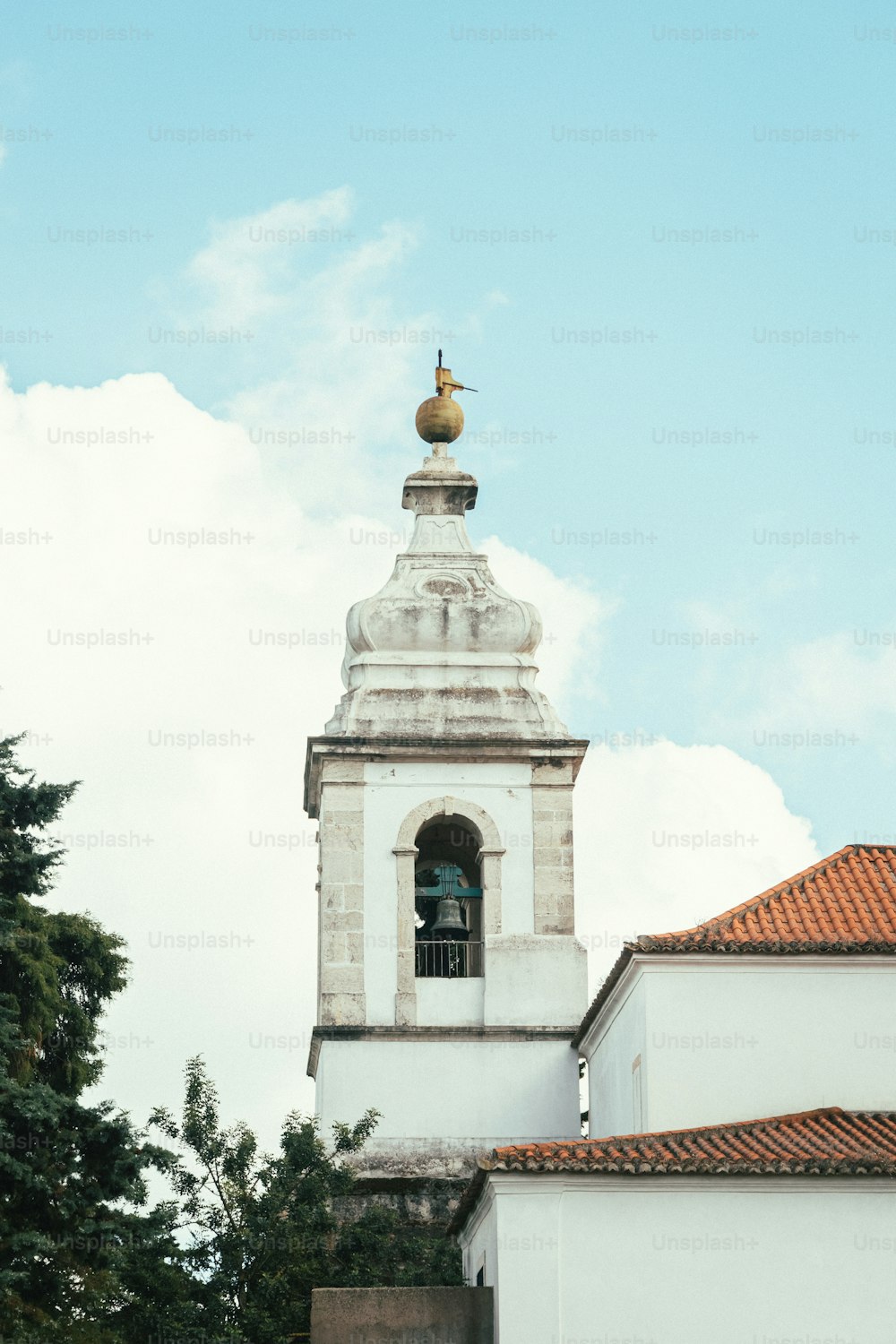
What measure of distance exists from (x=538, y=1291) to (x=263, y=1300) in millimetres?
4247

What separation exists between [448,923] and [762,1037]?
629cm

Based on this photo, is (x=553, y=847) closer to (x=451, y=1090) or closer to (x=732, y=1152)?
(x=451, y=1090)

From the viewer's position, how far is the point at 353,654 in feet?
102

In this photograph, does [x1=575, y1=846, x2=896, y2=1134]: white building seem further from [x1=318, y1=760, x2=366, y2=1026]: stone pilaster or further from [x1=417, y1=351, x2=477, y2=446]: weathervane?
[x1=417, y1=351, x2=477, y2=446]: weathervane

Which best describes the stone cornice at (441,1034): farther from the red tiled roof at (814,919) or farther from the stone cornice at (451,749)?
the stone cornice at (451,749)

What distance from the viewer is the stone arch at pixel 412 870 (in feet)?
94.0

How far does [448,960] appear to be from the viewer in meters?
29.5

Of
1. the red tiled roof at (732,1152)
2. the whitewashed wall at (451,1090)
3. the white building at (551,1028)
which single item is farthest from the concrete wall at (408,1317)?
the whitewashed wall at (451,1090)

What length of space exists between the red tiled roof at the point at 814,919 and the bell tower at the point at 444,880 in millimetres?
2066

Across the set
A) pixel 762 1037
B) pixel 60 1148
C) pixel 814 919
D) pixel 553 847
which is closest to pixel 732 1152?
pixel 762 1037

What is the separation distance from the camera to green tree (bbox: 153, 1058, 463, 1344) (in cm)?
2384

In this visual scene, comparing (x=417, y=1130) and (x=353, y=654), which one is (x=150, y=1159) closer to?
(x=417, y=1130)

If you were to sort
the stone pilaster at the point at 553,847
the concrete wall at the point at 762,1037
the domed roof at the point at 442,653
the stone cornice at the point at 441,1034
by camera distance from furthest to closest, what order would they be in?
the domed roof at the point at 442,653, the stone pilaster at the point at 553,847, the stone cornice at the point at 441,1034, the concrete wall at the point at 762,1037

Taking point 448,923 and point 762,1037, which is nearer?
point 762,1037
